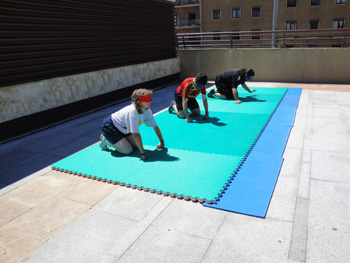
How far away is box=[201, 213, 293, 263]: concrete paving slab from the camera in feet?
8.79

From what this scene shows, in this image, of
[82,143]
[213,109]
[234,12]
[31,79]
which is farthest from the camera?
[234,12]

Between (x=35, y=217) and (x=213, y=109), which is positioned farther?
(x=213, y=109)

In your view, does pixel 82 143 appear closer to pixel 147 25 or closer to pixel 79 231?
pixel 79 231

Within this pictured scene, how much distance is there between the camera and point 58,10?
25.1ft

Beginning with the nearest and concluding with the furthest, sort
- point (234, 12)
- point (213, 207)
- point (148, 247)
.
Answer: point (148, 247) < point (213, 207) < point (234, 12)

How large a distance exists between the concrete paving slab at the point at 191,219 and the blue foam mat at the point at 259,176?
14cm

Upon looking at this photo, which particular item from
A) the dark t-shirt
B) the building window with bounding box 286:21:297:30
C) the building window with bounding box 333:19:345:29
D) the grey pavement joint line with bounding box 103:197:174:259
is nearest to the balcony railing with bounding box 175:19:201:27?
the building window with bounding box 286:21:297:30

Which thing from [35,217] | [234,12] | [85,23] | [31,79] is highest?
[234,12]

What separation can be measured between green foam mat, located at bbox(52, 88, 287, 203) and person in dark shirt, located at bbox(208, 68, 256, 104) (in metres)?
1.45

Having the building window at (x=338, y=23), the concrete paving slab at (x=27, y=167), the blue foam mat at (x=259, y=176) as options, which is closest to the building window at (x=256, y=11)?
the building window at (x=338, y=23)

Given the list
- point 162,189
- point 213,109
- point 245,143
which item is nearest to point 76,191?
point 162,189

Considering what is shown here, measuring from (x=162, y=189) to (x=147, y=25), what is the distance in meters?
9.40

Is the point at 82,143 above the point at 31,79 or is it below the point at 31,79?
below

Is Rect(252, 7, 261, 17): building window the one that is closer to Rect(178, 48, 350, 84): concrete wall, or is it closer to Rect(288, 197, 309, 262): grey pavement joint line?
Rect(178, 48, 350, 84): concrete wall
